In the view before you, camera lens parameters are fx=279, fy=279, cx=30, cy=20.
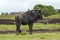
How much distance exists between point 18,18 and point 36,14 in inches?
75.8

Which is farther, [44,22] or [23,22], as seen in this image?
[44,22]

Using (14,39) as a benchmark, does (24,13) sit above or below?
above

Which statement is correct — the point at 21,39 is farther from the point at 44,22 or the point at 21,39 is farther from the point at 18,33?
the point at 44,22

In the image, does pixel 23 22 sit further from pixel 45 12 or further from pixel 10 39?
pixel 45 12

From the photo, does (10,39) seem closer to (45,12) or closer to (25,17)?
(25,17)

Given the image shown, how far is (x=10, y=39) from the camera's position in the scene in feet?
67.2

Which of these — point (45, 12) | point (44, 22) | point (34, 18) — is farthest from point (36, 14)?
point (45, 12)

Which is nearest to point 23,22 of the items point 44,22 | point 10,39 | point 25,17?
point 25,17

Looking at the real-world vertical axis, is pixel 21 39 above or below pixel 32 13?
below

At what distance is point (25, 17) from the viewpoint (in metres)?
26.4

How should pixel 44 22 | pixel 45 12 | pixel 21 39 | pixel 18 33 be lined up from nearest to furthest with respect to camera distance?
1. pixel 21 39
2. pixel 18 33
3. pixel 44 22
4. pixel 45 12

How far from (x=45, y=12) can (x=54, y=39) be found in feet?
181

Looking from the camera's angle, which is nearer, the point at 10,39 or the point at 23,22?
the point at 10,39

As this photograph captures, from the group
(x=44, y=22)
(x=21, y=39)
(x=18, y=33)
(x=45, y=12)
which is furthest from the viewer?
(x=45, y=12)
